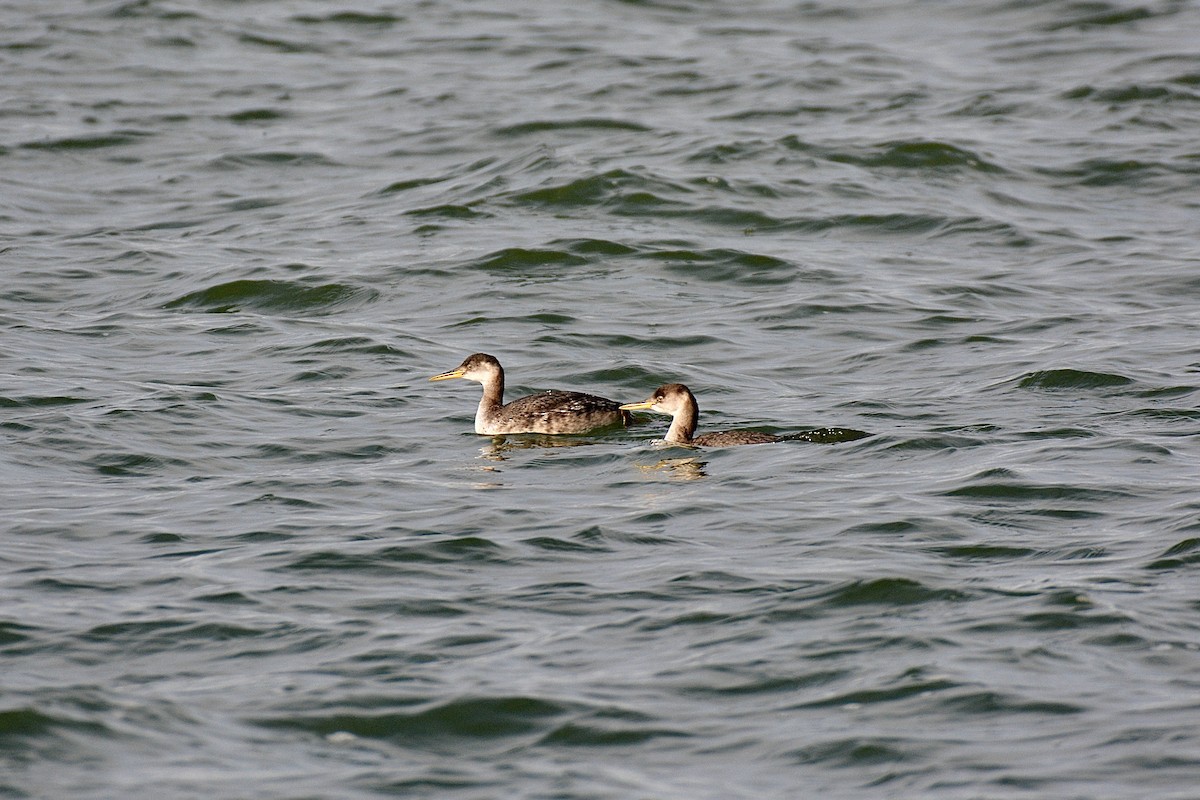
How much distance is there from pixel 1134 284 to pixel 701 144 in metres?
5.85

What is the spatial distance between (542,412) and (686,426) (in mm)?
1021

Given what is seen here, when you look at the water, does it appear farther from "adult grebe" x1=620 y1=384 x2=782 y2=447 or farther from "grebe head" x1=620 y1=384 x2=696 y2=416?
"grebe head" x1=620 y1=384 x2=696 y2=416

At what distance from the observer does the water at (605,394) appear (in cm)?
743

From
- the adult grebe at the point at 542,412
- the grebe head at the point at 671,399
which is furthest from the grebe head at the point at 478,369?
the grebe head at the point at 671,399

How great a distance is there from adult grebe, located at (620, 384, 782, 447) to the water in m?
0.27

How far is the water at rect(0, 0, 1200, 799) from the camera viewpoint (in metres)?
7.43

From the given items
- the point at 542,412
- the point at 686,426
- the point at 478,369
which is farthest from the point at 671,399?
the point at 478,369

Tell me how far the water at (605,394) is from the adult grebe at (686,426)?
267 millimetres

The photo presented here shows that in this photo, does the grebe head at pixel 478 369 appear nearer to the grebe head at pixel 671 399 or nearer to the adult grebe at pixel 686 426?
the grebe head at pixel 671 399

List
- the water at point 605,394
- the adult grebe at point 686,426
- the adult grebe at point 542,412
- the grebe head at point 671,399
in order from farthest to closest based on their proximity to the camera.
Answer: the adult grebe at point 542,412 < the grebe head at point 671,399 < the adult grebe at point 686,426 < the water at point 605,394

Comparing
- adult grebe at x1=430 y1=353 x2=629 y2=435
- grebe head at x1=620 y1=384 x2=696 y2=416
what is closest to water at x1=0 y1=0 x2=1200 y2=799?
adult grebe at x1=430 y1=353 x2=629 y2=435

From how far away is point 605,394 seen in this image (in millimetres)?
13406

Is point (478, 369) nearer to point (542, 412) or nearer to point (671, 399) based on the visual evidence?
point (542, 412)

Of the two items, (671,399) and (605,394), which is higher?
(671,399)
